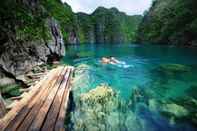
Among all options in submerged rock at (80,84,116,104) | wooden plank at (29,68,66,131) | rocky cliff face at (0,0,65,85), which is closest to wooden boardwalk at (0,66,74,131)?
wooden plank at (29,68,66,131)

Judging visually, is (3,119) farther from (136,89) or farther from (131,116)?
(136,89)

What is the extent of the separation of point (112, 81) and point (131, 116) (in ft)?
20.3

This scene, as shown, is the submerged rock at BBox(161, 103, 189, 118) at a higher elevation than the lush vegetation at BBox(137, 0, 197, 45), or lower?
lower

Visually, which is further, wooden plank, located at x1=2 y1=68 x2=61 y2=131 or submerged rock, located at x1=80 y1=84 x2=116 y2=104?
submerged rock, located at x1=80 y1=84 x2=116 y2=104

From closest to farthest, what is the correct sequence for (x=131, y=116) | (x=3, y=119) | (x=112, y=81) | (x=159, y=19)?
1. (x=3, y=119)
2. (x=131, y=116)
3. (x=112, y=81)
4. (x=159, y=19)

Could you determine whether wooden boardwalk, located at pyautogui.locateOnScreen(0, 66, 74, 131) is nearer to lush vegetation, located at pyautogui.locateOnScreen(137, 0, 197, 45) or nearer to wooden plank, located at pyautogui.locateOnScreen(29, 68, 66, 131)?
wooden plank, located at pyautogui.locateOnScreen(29, 68, 66, 131)

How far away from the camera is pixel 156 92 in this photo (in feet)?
34.4

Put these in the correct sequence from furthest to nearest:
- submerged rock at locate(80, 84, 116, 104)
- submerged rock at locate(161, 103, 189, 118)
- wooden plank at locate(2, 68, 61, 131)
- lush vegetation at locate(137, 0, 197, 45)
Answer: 1. lush vegetation at locate(137, 0, 197, 45)
2. submerged rock at locate(80, 84, 116, 104)
3. submerged rock at locate(161, 103, 189, 118)
4. wooden plank at locate(2, 68, 61, 131)

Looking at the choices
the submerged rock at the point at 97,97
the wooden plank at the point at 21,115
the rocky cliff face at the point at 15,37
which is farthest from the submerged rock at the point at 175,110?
the rocky cliff face at the point at 15,37

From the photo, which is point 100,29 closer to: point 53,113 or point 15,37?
point 15,37

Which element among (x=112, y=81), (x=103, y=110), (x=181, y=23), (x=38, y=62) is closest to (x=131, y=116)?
(x=103, y=110)

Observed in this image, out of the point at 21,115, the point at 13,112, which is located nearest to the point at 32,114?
the point at 21,115

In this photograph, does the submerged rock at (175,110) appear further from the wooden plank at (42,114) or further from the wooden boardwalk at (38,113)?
the wooden plank at (42,114)

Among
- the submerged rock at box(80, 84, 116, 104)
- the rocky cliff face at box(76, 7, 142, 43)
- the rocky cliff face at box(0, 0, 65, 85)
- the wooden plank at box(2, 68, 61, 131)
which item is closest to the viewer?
the wooden plank at box(2, 68, 61, 131)
